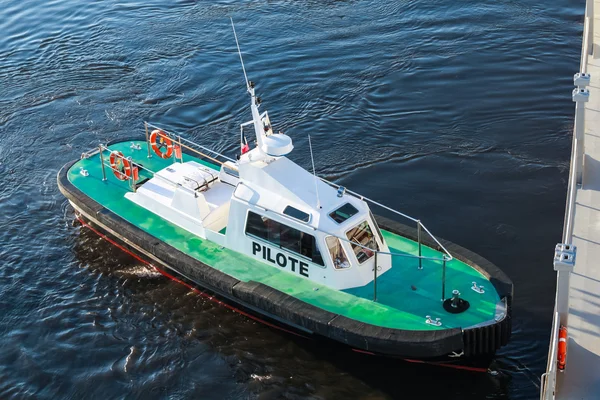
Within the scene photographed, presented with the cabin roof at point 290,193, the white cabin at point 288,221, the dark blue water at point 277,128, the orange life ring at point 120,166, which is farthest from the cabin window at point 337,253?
the orange life ring at point 120,166

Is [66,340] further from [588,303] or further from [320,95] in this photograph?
[320,95]

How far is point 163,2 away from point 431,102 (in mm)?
12126

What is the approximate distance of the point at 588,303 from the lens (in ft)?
35.3

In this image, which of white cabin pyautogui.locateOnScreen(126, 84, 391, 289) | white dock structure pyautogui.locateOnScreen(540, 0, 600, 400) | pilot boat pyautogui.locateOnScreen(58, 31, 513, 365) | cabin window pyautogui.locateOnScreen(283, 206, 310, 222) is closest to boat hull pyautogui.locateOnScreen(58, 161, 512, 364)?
pilot boat pyautogui.locateOnScreen(58, 31, 513, 365)

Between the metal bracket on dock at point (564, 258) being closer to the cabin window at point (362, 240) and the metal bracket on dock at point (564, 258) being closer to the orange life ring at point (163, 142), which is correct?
the cabin window at point (362, 240)

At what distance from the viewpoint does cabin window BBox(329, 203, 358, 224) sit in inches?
452

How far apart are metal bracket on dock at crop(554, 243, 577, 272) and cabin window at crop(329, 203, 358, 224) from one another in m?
3.51

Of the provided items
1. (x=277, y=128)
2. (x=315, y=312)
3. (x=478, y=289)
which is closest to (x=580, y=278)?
(x=478, y=289)

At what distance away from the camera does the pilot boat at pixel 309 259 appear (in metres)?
10.6

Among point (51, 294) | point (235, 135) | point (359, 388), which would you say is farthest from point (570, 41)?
point (51, 294)

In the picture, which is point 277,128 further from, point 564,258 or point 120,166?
point 564,258

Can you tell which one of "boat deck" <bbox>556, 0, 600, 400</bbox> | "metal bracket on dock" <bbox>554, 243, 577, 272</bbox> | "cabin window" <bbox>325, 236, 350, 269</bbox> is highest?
"metal bracket on dock" <bbox>554, 243, 577, 272</bbox>

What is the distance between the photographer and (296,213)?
1158 cm

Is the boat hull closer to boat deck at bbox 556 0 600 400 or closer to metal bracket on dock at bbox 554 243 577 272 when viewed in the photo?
boat deck at bbox 556 0 600 400
